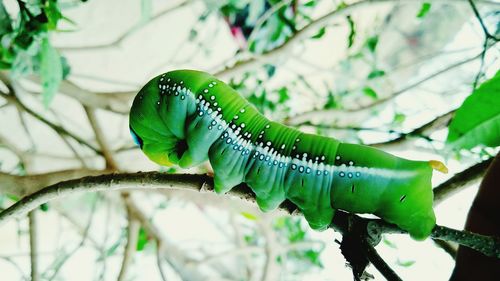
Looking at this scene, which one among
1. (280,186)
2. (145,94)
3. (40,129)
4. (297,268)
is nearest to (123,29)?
(40,129)

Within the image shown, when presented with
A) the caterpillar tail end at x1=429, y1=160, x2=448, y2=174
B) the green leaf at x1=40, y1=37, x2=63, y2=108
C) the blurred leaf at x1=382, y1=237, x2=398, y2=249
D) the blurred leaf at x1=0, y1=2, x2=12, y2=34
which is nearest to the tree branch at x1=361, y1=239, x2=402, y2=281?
the caterpillar tail end at x1=429, y1=160, x2=448, y2=174

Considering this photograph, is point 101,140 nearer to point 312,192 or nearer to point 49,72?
point 49,72

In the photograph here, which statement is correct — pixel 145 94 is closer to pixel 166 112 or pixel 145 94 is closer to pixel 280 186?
pixel 166 112

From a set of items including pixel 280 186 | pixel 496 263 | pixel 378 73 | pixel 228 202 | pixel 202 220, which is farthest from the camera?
pixel 202 220

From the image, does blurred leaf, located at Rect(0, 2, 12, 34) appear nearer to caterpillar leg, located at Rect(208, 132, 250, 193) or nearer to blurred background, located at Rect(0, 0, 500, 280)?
blurred background, located at Rect(0, 0, 500, 280)

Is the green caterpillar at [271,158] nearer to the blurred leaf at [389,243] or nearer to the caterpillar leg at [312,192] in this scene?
the caterpillar leg at [312,192]

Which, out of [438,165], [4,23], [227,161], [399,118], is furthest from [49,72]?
[399,118]

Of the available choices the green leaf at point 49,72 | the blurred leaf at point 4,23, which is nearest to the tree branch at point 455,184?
the green leaf at point 49,72
